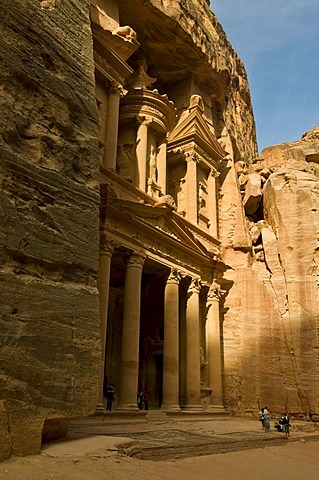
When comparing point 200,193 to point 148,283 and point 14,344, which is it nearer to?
point 148,283

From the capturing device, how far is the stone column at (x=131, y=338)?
48.0 feet

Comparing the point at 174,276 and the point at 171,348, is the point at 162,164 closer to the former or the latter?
the point at 174,276

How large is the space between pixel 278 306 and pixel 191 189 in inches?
292

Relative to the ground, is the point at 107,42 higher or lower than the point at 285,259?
higher

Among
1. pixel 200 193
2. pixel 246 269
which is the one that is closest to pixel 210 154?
pixel 200 193

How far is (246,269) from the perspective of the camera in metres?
22.3

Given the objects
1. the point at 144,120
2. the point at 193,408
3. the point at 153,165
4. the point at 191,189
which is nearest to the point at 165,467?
the point at 193,408

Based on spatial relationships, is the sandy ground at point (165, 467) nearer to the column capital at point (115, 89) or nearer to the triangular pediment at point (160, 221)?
the triangular pediment at point (160, 221)

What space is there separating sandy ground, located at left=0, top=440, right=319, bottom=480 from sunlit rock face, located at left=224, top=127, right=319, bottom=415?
8.84 meters

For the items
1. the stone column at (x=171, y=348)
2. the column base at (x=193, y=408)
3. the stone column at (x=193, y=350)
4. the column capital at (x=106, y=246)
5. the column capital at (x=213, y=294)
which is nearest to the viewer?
the column capital at (x=106, y=246)

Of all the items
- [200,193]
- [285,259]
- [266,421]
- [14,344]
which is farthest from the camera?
[200,193]

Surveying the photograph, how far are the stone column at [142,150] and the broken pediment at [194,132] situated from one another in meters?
3.53

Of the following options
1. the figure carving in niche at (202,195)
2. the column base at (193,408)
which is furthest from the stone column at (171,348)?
the figure carving in niche at (202,195)

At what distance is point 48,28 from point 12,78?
1.62m
